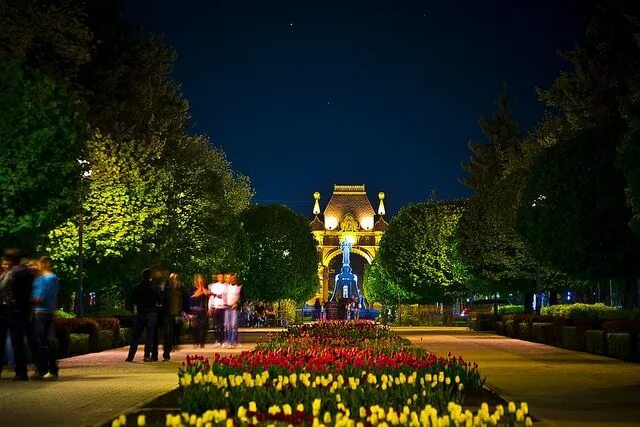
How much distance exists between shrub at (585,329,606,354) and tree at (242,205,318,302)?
6358cm

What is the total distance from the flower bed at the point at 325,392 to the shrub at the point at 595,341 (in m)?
12.6

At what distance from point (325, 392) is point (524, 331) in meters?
30.5

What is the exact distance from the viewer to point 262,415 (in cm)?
1080

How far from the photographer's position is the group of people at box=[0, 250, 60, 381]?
1836 centimetres

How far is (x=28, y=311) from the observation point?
1855cm

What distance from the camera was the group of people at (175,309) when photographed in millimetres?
24031

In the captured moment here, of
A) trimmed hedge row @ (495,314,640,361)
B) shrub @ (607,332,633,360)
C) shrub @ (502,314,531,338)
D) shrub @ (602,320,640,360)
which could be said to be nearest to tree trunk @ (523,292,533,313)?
shrub @ (502,314,531,338)

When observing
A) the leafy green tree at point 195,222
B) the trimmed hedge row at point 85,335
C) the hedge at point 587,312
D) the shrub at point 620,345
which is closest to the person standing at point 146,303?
the trimmed hedge row at point 85,335

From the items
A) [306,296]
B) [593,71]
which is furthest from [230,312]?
[306,296]

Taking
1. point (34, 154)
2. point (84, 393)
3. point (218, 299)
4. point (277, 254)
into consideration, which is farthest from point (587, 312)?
point (277, 254)

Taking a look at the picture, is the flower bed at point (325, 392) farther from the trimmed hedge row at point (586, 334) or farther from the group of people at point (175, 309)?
the trimmed hedge row at point (586, 334)

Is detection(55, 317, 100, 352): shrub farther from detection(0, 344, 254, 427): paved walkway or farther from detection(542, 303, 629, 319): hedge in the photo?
detection(542, 303, 629, 319): hedge

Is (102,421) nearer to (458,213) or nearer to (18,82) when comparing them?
(18,82)

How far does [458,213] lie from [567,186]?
161ft
